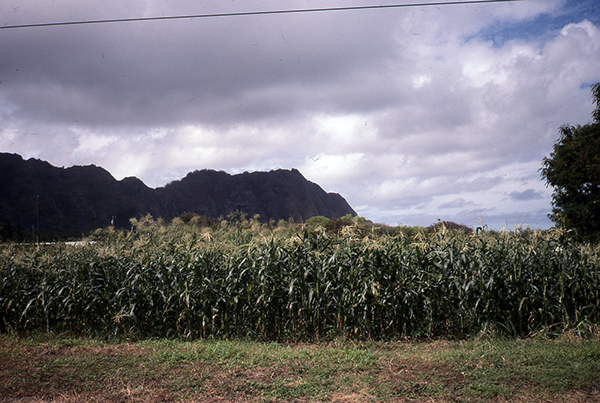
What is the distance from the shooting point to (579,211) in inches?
569

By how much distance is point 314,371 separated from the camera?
4.98m

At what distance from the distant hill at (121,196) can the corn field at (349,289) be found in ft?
109

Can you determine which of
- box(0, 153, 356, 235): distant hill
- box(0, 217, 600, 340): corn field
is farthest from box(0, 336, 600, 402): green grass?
box(0, 153, 356, 235): distant hill

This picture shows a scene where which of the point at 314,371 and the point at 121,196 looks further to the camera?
the point at 121,196

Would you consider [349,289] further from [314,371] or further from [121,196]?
[121,196]

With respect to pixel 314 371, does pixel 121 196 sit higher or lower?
higher

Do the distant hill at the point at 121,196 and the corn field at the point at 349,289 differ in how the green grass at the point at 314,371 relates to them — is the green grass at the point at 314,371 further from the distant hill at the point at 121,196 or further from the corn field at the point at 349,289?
the distant hill at the point at 121,196

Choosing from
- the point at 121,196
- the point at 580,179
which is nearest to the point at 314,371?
the point at 580,179

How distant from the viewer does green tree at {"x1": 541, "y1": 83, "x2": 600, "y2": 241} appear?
1405 cm

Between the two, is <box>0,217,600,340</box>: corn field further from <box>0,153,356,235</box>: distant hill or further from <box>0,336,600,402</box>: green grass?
<box>0,153,356,235</box>: distant hill

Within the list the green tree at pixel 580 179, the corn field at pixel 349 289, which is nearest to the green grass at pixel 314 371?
the corn field at pixel 349 289

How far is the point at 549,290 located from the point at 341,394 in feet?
16.8

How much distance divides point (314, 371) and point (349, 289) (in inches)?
86.3

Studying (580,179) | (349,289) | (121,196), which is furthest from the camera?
(121,196)
